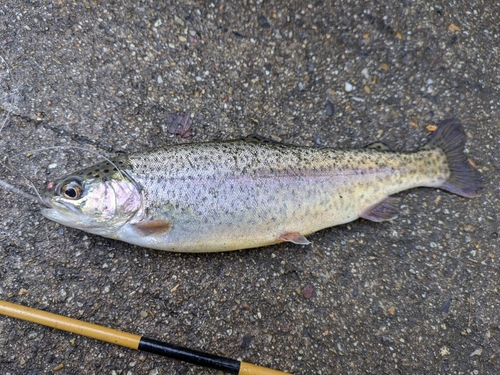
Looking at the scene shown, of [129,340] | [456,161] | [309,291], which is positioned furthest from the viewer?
[456,161]

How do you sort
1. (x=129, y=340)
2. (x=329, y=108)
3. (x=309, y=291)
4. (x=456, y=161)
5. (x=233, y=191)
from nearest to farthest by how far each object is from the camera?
(x=129, y=340)
(x=233, y=191)
(x=309, y=291)
(x=456, y=161)
(x=329, y=108)

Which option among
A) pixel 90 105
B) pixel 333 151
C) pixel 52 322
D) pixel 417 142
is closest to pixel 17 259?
pixel 52 322

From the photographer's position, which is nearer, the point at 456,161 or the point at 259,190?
the point at 259,190

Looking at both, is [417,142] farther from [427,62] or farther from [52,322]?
[52,322]

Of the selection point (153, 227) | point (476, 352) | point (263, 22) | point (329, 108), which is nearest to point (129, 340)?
point (153, 227)

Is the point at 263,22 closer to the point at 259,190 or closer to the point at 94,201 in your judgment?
the point at 259,190

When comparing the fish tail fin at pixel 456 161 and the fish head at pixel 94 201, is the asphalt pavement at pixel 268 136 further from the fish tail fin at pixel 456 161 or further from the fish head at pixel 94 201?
the fish head at pixel 94 201

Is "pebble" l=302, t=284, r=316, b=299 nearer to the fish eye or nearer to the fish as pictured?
the fish
